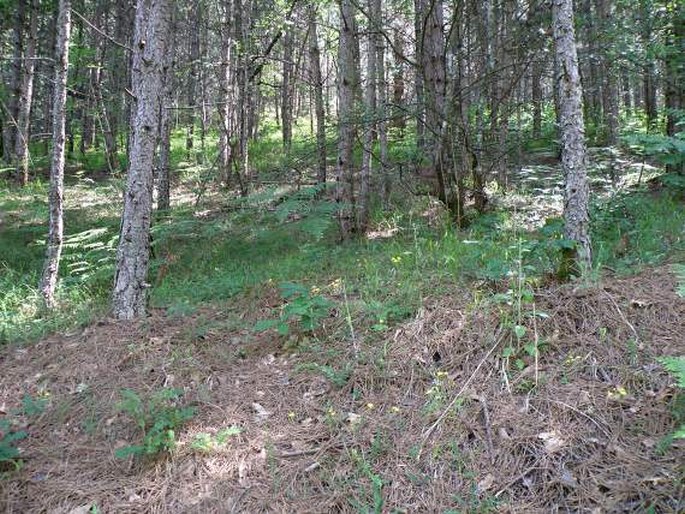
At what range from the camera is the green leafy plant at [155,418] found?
3.46 metres

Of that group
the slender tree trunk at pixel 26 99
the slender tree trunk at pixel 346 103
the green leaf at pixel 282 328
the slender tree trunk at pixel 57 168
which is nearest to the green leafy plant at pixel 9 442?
the green leaf at pixel 282 328

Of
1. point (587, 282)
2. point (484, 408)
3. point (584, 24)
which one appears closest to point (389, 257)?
point (587, 282)

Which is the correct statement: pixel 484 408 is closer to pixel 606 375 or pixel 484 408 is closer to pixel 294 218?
pixel 606 375

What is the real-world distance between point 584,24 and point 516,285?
29.4 feet

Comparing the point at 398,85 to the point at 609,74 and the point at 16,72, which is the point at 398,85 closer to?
the point at 609,74

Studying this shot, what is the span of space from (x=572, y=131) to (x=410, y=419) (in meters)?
2.64

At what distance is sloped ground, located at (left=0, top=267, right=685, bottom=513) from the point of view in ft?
9.97

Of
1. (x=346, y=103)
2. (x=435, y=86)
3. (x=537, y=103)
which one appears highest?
(x=537, y=103)

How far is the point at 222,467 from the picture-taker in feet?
11.3

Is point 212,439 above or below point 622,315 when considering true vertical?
below

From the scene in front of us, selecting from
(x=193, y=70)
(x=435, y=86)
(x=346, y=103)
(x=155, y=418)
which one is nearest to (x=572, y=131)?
(x=155, y=418)

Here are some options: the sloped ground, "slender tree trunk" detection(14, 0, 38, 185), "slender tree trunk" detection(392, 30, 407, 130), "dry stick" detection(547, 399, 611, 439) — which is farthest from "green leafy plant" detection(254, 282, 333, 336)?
"slender tree trunk" detection(14, 0, 38, 185)

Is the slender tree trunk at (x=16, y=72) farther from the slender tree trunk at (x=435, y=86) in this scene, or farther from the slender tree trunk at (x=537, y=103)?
the slender tree trunk at (x=537, y=103)

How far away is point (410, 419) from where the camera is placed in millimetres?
3580
